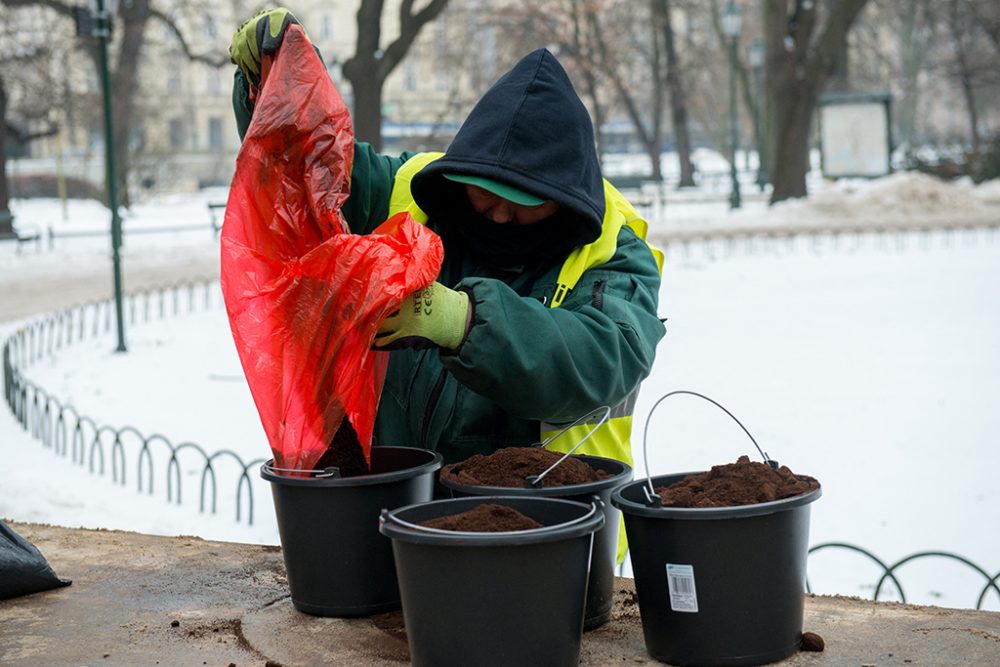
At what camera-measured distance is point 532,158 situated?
2488mm

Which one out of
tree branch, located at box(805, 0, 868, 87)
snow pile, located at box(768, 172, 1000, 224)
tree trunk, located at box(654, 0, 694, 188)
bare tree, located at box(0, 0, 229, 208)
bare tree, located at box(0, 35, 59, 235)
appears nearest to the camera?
bare tree, located at box(0, 35, 59, 235)

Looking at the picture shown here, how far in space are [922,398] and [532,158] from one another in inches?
241

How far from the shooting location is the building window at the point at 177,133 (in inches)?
2062

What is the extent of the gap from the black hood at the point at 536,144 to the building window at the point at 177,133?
168ft

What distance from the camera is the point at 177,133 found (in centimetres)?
5519

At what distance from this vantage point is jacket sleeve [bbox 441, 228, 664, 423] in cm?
223

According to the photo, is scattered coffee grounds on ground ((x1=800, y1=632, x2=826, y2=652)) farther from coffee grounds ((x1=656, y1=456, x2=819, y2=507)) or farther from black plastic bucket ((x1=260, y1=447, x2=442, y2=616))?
black plastic bucket ((x1=260, y1=447, x2=442, y2=616))

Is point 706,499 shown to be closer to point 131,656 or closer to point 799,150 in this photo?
point 131,656

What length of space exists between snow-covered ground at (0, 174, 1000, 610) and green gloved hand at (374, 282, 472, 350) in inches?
58.6

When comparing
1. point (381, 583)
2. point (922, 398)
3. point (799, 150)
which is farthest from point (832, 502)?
point (799, 150)

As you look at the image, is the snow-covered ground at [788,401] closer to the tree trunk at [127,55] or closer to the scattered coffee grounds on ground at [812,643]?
the scattered coffee grounds on ground at [812,643]

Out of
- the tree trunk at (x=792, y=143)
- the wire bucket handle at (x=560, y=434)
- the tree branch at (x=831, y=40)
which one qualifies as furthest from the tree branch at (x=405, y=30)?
the wire bucket handle at (x=560, y=434)

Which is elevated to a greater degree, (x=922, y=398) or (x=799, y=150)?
(x=799, y=150)

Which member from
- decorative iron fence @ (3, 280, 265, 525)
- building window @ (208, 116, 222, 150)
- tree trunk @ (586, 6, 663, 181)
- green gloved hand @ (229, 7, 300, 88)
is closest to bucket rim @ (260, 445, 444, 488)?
green gloved hand @ (229, 7, 300, 88)
